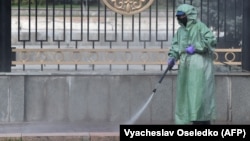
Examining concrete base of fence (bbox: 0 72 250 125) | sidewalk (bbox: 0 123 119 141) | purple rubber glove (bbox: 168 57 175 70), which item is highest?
purple rubber glove (bbox: 168 57 175 70)

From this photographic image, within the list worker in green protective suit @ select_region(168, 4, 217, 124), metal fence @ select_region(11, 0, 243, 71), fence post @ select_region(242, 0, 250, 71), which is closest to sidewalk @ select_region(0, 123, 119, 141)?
metal fence @ select_region(11, 0, 243, 71)

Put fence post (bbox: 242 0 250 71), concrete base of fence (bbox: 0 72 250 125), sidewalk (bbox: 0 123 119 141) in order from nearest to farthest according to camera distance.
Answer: sidewalk (bbox: 0 123 119 141) < concrete base of fence (bbox: 0 72 250 125) < fence post (bbox: 242 0 250 71)

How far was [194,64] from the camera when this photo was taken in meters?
11.0

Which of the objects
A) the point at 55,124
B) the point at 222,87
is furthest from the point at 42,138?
→ the point at 222,87

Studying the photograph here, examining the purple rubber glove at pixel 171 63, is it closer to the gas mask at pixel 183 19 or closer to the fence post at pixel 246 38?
the gas mask at pixel 183 19

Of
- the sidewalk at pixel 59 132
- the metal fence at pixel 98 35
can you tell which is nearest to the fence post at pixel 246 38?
the metal fence at pixel 98 35

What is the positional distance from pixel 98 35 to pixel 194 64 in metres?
2.85

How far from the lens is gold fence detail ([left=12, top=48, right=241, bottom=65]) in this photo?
13430 millimetres

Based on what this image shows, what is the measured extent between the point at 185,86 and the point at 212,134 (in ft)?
2.98

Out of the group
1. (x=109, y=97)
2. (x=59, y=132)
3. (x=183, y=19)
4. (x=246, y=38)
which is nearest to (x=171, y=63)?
(x=183, y=19)

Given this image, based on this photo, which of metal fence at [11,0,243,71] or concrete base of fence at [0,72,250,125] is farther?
metal fence at [11,0,243,71]

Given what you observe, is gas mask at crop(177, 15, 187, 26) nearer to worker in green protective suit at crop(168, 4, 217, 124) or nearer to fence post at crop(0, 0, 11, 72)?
worker in green protective suit at crop(168, 4, 217, 124)

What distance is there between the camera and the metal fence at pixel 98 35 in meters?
13.5

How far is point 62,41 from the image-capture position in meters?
13.5
